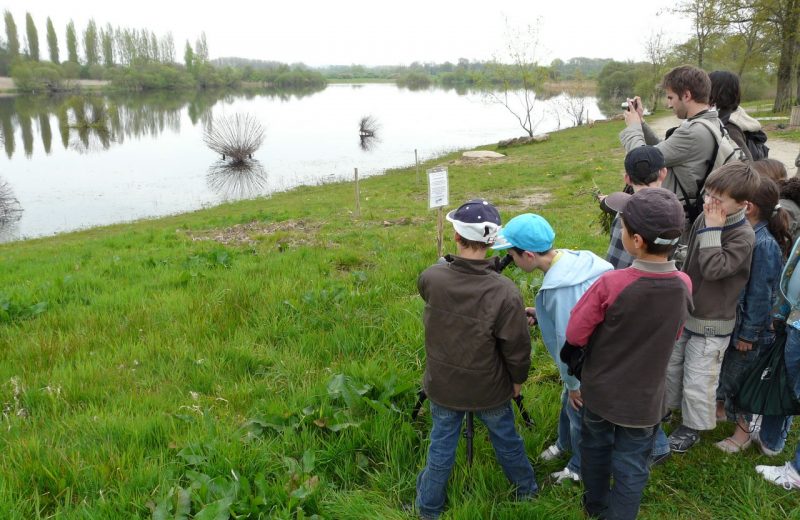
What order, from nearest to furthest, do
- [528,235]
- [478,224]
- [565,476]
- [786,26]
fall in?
[478,224] → [528,235] → [565,476] → [786,26]

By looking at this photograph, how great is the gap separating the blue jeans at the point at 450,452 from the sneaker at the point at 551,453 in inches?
13.8

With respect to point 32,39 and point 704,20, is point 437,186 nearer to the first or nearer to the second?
point 704,20

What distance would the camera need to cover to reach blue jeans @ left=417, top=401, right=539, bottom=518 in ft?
8.45

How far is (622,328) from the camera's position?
2242 mm

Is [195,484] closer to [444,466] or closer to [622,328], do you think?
[444,466]

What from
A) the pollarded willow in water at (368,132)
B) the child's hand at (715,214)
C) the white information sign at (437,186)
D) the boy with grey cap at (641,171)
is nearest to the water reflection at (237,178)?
the pollarded willow in water at (368,132)

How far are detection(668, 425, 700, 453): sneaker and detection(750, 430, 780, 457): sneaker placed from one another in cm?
30

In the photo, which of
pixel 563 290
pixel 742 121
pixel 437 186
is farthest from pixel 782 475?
pixel 437 186

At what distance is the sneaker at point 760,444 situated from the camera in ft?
9.81

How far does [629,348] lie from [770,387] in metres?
1.16

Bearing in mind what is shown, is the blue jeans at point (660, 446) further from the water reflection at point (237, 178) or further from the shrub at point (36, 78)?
the shrub at point (36, 78)

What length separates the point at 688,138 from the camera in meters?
3.47

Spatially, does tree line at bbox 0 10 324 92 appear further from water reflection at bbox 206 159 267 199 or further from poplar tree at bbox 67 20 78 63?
water reflection at bbox 206 159 267 199

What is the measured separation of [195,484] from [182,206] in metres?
21.1
